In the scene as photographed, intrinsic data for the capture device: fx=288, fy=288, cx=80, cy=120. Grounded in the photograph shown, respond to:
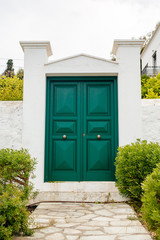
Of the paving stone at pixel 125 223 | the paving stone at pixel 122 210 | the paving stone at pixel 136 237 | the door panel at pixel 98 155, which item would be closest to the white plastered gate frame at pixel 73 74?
the door panel at pixel 98 155

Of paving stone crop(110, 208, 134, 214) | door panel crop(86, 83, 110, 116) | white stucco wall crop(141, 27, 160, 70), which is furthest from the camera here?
white stucco wall crop(141, 27, 160, 70)

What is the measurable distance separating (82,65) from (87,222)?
3475 mm

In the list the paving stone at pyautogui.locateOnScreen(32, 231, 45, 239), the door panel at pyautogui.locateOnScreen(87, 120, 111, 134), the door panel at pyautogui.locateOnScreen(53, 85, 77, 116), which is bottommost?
the paving stone at pyautogui.locateOnScreen(32, 231, 45, 239)

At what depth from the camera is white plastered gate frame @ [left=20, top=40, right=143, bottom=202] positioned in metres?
6.34

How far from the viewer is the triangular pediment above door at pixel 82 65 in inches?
257

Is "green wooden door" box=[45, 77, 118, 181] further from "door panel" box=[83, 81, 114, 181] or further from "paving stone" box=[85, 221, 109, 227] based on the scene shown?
"paving stone" box=[85, 221, 109, 227]

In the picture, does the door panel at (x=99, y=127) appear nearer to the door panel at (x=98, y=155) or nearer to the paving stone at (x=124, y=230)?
the door panel at (x=98, y=155)

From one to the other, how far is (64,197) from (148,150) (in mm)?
2073

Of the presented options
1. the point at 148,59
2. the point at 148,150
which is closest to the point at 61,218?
the point at 148,150

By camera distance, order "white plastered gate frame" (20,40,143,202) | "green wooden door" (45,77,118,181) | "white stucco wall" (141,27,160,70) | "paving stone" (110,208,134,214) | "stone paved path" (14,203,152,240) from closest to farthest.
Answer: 1. "stone paved path" (14,203,152,240)
2. "paving stone" (110,208,134,214)
3. "white plastered gate frame" (20,40,143,202)
4. "green wooden door" (45,77,118,181)
5. "white stucco wall" (141,27,160,70)

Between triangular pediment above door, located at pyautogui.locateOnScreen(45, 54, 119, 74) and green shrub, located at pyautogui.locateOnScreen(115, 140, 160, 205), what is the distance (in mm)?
2007

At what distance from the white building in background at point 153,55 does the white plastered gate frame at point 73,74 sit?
41.8ft

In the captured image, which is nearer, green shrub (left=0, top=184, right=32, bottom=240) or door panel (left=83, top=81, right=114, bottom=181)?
green shrub (left=0, top=184, right=32, bottom=240)

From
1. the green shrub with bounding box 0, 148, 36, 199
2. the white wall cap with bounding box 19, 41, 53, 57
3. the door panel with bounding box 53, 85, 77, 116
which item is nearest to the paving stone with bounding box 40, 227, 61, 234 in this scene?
the green shrub with bounding box 0, 148, 36, 199
